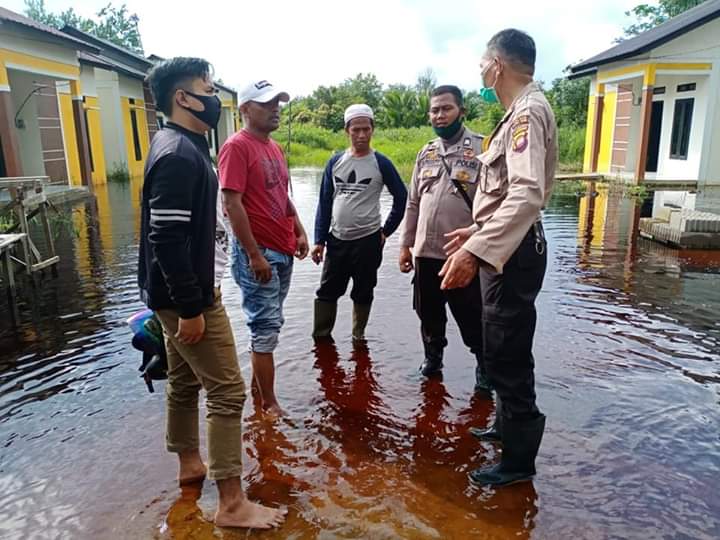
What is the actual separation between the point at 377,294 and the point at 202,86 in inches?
159

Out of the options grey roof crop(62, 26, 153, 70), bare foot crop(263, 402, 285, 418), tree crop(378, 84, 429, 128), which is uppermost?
grey roof crop(62, 26, 153, 70)

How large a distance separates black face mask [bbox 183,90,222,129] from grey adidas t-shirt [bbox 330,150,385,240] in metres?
1.98

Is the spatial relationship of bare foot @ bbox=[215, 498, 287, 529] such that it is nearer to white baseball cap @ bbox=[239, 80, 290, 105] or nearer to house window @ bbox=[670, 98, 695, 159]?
white baseball cap @ bbox=[239, 80, 290, 105]

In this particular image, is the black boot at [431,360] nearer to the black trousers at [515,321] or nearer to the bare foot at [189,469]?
the black trousers at [515,321]

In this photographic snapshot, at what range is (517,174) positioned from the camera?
2.42 metres

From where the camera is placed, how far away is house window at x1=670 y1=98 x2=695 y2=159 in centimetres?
1683

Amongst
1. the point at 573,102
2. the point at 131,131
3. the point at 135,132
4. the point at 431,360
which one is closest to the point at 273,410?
the point at 431,360

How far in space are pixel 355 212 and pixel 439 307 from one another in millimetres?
1027

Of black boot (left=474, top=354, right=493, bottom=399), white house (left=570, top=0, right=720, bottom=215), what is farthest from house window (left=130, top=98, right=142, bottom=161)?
black boot (left=474, top=354, right=493, bottom=399)

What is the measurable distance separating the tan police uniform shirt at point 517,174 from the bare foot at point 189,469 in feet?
5.42

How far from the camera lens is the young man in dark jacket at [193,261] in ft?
7.43

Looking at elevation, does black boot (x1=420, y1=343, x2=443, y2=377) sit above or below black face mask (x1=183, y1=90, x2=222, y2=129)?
below

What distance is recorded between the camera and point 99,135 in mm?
19656

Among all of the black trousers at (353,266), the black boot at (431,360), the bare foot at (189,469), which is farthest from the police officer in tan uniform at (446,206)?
the bare foot at (189,469)
